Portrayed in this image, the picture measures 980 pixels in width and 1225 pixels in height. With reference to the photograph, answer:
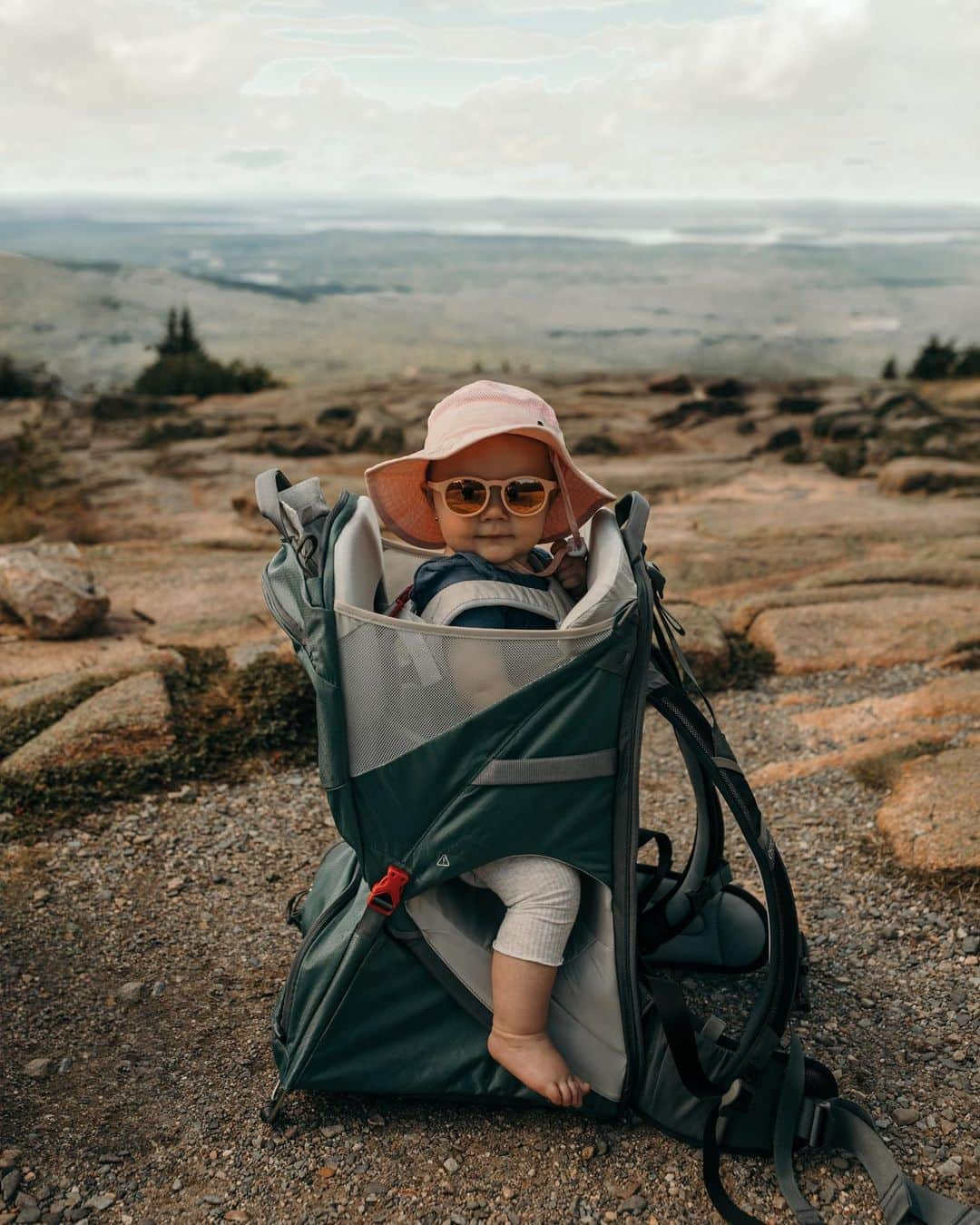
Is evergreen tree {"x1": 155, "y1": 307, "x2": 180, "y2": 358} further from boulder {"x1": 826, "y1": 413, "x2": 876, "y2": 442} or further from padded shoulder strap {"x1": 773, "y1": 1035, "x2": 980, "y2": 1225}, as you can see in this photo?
padded shoulder strap {"x1": 773, "y1": 1035, "x2": 980, "y2": 1225}

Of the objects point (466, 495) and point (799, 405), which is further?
point (799, 405)

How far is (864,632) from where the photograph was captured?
582 cm

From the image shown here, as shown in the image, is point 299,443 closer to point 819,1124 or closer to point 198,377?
point 198,377

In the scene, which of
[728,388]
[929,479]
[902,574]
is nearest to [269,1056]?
[902,574]

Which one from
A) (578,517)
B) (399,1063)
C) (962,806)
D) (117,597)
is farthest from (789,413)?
(399,1063)

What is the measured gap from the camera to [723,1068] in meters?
2.73

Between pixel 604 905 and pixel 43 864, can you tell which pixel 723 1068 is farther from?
pixel 43 864

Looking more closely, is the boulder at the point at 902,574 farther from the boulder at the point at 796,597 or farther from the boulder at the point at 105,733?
the boulder at the point at 105,733

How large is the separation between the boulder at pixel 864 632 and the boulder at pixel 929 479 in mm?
3413

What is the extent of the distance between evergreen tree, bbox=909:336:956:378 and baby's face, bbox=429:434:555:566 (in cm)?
1477

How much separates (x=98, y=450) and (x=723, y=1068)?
33.4 ft

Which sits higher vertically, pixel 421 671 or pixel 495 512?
pixel 495 512

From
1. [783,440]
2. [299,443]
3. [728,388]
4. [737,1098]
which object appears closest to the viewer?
[737,1098]

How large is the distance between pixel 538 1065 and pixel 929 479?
7807 millimetres
